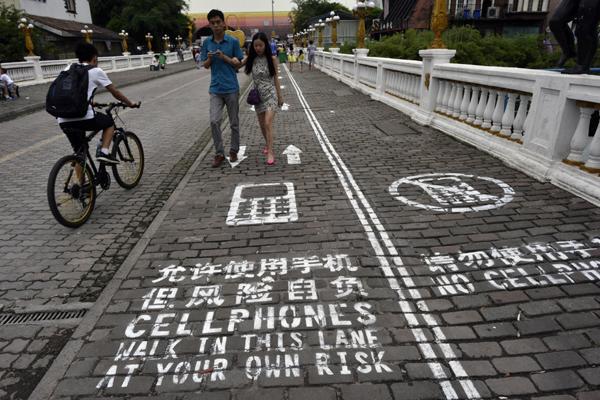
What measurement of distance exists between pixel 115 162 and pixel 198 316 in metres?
3.40

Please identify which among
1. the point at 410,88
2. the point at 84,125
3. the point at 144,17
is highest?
the point at 144,17

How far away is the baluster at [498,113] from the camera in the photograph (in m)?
7.11

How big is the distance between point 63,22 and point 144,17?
18.6 meters

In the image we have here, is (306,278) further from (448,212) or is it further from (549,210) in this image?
(549,210)

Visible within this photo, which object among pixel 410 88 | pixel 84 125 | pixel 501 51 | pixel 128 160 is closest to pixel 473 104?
pixel 410 88

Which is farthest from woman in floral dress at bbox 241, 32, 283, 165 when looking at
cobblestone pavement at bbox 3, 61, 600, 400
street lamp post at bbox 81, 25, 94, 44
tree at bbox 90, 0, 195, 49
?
tree at bbox 90, 0, 195, 49

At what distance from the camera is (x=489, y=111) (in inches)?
297

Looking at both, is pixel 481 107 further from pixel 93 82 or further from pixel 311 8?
pixel 311 8

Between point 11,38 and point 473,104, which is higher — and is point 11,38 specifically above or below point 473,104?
above

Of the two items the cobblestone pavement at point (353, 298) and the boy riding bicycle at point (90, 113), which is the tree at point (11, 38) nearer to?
the boy riding bicycle at point (90, 113)

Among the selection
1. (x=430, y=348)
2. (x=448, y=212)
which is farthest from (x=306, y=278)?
(x=448, y=212)

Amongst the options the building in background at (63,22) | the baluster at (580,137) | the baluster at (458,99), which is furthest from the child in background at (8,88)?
the building in background at (63,22)

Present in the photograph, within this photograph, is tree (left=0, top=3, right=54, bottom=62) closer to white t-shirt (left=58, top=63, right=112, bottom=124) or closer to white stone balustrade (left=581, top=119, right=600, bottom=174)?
white t-shirt (left=58, top=63, right=112, bottom=124)

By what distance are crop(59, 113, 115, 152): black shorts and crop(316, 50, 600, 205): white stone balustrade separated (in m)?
6.05
